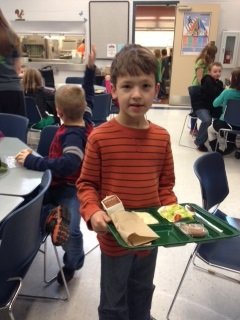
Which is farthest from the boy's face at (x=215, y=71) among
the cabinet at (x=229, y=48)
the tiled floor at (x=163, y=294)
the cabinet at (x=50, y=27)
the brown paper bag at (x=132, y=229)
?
the cabinet at (x=50, y=27)

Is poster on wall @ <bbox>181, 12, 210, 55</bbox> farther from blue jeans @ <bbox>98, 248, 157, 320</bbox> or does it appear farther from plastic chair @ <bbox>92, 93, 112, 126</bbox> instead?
blue jeans @ <bbox>98, 248, 157, 320</bbox>

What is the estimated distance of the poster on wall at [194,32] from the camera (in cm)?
649

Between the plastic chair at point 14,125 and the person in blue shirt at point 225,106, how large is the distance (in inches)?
96.7

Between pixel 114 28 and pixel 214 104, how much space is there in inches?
156

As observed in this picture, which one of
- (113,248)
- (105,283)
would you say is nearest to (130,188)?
(113,248)

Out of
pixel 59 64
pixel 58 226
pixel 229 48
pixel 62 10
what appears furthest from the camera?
pixel 59 64

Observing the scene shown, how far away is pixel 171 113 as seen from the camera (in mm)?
6375

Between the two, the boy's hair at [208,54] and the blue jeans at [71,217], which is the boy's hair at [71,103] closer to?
the blue jeans at [71,217]

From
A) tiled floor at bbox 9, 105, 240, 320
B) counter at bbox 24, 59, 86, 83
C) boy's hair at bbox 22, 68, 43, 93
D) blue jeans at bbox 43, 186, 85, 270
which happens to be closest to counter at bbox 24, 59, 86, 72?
counter at bbox 24, 59, 86, 83

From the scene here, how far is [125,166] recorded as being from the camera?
3.40ft

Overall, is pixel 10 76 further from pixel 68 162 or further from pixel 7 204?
pixel 7 204

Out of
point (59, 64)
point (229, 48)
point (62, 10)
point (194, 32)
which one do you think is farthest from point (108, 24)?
point (229, 48)

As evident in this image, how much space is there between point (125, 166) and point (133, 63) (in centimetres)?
34

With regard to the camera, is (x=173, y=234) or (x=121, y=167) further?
(x=121, y=167)
